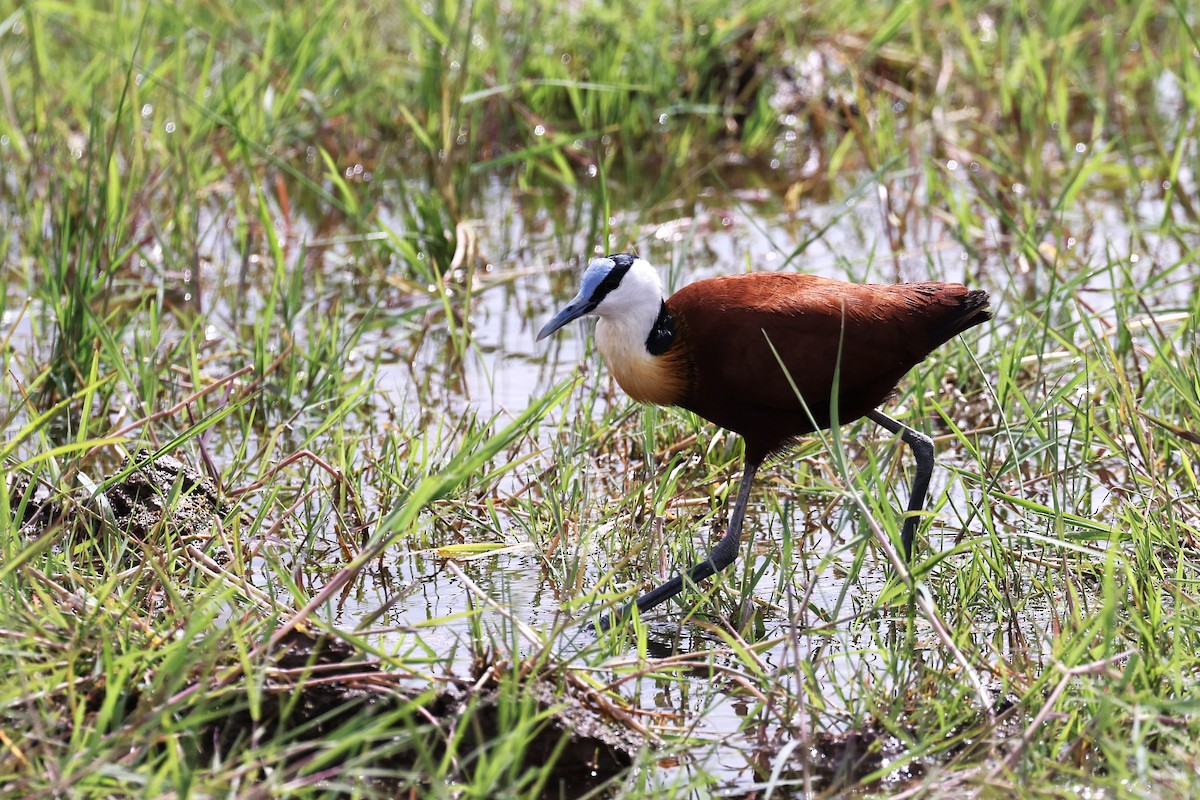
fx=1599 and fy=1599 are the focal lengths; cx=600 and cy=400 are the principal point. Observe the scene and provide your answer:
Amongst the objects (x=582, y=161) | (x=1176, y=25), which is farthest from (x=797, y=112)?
(x=1176, y=25)

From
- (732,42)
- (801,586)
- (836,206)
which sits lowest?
(801,586)

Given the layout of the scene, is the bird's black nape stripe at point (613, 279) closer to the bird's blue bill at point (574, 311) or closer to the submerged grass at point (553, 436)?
the bird's blue bill at point (574, 311)

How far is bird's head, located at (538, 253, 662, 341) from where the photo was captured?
12.4ft

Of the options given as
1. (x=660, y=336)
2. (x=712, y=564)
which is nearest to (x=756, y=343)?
(x=660, y=336)

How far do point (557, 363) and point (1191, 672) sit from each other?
2.59 meters

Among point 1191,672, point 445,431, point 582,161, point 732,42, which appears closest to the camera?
point 1191,672

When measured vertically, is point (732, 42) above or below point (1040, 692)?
above

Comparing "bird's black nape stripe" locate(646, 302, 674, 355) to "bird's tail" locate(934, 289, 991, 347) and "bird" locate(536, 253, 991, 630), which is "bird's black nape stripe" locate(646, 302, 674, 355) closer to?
"bird" locate(536, 253, 991, 630)

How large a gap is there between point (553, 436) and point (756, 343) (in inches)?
38.2

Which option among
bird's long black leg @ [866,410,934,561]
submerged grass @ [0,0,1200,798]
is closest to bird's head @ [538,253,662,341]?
submerged grass @ [0,0,1200,798]

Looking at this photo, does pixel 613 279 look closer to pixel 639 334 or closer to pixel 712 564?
pixel 639 334

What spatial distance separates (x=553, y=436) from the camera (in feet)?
14.9

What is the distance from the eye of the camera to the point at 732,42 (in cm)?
715

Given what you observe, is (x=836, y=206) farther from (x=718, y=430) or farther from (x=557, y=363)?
(x=718, y=430)
